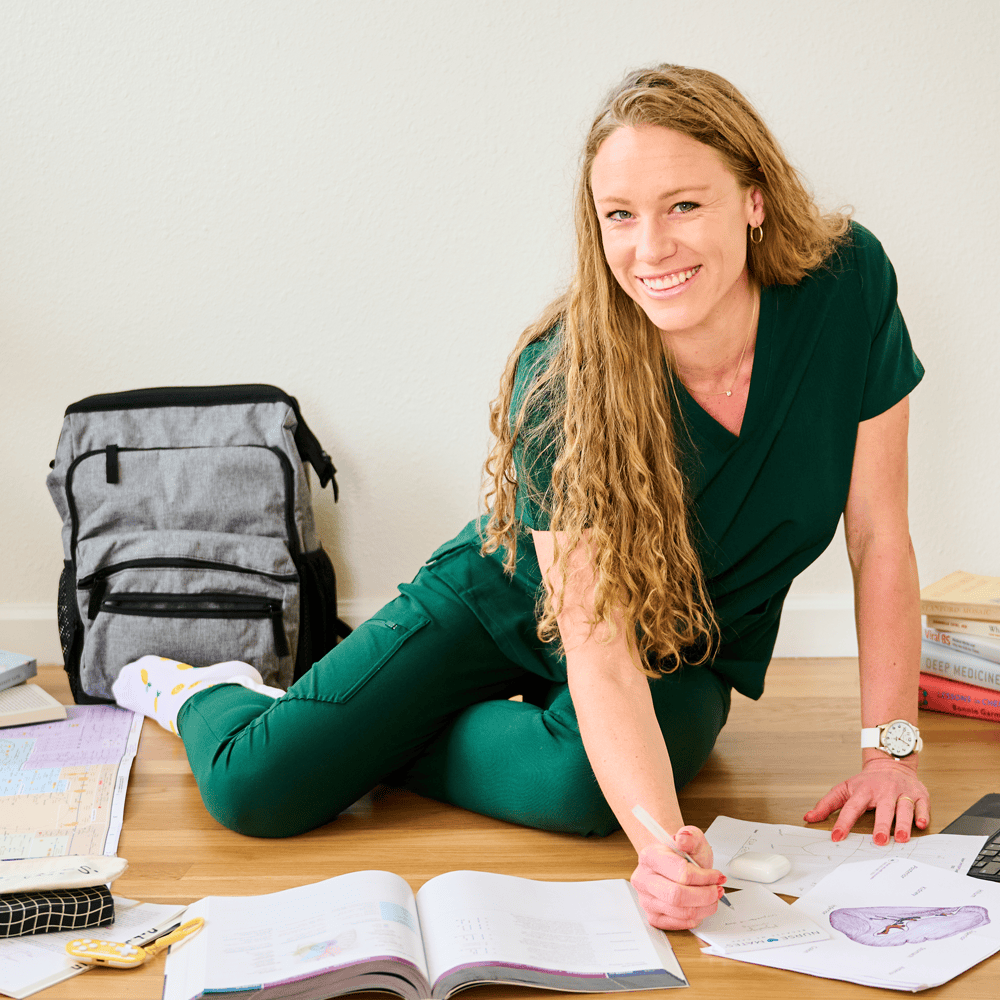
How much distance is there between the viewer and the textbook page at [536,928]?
0.87 metres

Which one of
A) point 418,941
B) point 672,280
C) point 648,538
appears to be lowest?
point 418,941

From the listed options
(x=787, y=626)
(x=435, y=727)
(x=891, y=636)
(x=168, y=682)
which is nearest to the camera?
(x=891, y=636)

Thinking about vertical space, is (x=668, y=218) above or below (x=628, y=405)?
above

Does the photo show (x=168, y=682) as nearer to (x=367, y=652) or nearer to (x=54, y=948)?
(x=367, y=652)

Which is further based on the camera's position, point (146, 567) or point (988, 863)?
point (146, 567)

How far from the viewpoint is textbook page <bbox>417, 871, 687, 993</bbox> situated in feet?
2.86

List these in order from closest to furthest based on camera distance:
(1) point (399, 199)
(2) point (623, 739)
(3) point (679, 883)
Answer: (3) point (679, 883)
(2) point (623, 739)
(1) point (399, 199)

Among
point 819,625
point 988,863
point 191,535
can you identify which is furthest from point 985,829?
point 191,535

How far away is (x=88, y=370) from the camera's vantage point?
1.97 meters

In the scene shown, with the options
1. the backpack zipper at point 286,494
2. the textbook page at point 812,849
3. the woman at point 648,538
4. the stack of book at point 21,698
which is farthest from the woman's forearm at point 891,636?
the stack of book at point 21,698

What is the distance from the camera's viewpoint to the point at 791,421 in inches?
47.2

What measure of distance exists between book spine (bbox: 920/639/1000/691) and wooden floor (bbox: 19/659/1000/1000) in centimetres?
7

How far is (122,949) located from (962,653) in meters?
1.32

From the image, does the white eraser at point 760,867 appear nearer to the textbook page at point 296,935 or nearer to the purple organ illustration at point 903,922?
the purple organ illustration at point 903,922
